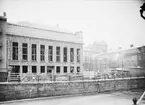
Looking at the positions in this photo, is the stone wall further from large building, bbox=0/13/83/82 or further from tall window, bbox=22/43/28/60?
tall window, bbox=22/43/28/60

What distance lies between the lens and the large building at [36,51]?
19222 millimetres

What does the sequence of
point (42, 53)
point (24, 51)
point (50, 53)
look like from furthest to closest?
point (50, 53) < point (42, 53) < point (24, 51)

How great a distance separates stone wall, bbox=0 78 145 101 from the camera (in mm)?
12641

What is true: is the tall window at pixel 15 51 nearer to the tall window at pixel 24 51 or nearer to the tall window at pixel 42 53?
the tall window at pixel 24 51

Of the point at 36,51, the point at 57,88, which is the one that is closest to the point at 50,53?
the point at 36,51

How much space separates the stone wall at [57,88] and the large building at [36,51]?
484 centimetres

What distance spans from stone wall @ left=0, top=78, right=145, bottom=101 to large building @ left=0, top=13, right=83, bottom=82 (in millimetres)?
4843

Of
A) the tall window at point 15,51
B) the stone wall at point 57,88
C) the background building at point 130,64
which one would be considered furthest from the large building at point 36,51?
the background building at point 130,64

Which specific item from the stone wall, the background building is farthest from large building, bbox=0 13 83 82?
the background building

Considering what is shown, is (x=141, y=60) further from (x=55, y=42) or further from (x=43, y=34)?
(x=43, y=34)

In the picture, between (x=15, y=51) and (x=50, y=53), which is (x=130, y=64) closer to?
(x=50, y=53)

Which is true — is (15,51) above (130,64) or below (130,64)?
above

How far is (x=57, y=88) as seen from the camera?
14805 millimetres

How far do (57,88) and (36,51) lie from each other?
9116 mm
